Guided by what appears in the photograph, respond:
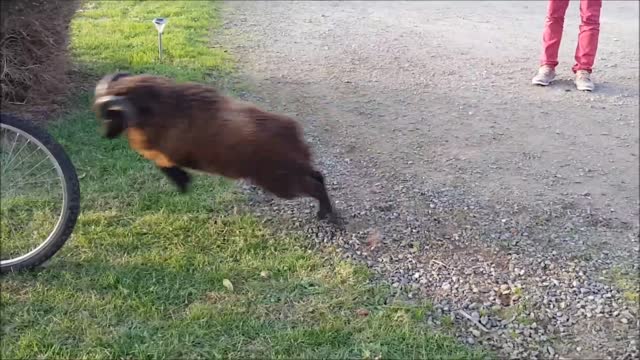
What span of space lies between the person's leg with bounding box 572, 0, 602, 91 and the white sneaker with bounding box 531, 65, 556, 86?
243 millimetres

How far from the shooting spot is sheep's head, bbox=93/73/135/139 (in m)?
3.01

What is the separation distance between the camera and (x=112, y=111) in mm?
3031

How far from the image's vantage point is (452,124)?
598 cm

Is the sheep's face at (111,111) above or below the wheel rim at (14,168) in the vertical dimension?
above

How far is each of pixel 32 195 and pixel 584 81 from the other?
16.7 ft

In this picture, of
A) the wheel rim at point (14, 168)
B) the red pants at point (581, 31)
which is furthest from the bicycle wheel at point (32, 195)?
the red pants at point (581, 31)

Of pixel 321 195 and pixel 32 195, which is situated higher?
pixel 32 195

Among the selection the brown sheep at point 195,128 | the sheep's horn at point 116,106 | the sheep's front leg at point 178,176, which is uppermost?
the sheep's horn at point 116,106

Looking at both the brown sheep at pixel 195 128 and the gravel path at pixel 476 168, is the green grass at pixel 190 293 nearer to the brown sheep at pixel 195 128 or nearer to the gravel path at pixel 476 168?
the gravel path at pixel 476 168

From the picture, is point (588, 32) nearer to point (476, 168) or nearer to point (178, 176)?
point (476, 168)

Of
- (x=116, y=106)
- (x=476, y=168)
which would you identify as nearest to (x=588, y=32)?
(x=476, y=168)

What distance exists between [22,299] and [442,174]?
2.86 m

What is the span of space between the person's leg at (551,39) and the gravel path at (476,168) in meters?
0.17

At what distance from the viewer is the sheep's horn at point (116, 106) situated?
3.01m
